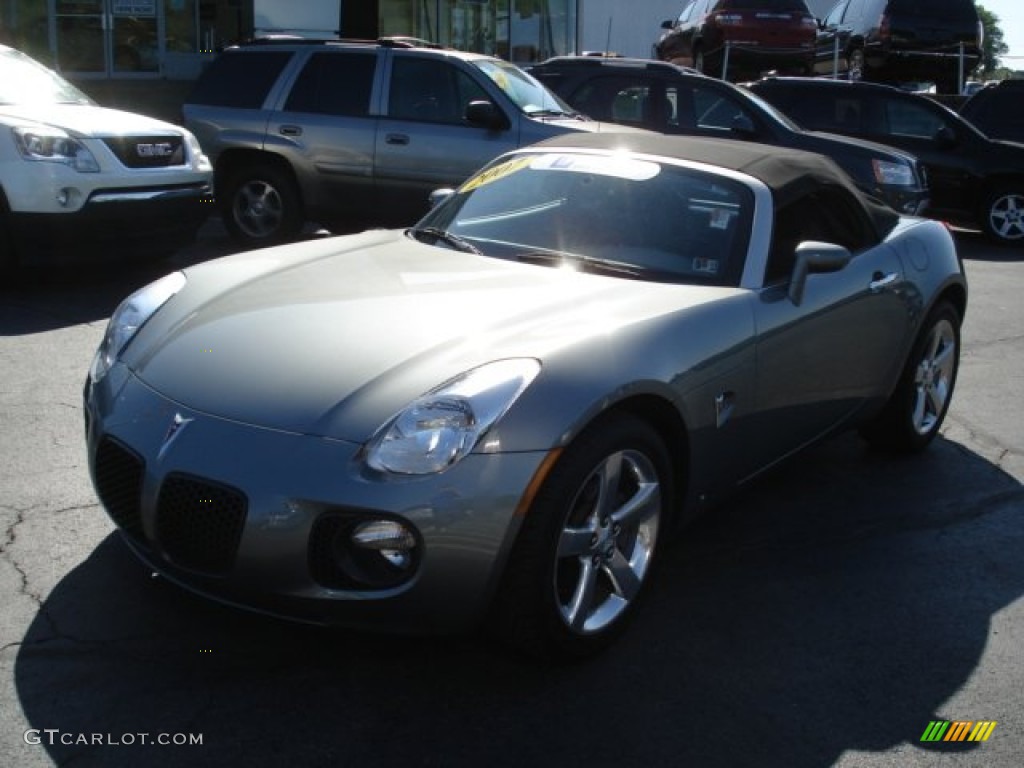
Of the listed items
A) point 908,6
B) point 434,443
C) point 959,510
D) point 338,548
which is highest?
point 908,6

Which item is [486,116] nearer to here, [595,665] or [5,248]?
[5,248]

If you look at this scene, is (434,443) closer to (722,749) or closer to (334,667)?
(334,667)

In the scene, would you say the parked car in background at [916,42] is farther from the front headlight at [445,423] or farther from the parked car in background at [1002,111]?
the front headlight at [445,423]

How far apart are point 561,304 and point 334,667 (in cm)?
132

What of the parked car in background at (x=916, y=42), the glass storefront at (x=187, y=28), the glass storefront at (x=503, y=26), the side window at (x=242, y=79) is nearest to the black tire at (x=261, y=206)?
the side window at (x=242, y=79)

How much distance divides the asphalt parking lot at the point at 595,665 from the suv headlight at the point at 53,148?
12.2 feet

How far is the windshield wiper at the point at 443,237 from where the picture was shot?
4.91m

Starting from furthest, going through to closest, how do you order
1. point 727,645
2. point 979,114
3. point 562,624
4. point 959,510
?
point 979,114 → point 959,510 → point 727,645 → point 562,624

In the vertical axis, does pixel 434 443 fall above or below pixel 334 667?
above

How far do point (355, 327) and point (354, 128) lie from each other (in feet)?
23.1

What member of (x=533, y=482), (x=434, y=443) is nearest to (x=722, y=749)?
(x=533, y=482)

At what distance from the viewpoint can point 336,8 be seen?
70.9 feet

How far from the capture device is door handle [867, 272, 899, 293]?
5172mm

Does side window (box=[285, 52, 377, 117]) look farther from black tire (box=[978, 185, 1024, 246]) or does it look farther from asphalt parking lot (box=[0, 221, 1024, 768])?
black tire (box=[978, 185, 1024, 246])
